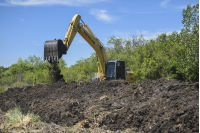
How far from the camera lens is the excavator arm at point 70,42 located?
9.34 metres

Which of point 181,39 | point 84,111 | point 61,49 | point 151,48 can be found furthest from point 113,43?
point 84,111

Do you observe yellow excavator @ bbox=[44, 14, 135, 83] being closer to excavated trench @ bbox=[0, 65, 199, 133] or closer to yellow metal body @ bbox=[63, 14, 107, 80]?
yellow metal body @ bbox=[63, 14, 107, 80]

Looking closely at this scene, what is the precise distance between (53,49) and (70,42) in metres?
1.32

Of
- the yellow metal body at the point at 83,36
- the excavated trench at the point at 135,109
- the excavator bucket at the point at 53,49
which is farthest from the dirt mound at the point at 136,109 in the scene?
the yellow metal body at the point at 83,36

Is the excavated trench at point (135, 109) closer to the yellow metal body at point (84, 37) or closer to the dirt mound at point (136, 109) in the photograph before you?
the dirt mound at point (136, 109)

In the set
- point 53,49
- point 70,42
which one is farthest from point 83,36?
point 53,49

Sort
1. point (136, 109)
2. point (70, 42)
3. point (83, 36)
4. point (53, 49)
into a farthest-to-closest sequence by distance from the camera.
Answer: point (83, 36) < point (70, 42) < point (53, 49) < point (136, 109)

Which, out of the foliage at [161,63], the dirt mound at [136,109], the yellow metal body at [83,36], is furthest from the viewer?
the foliage at [161,63]

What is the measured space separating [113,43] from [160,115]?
30814 millimetres

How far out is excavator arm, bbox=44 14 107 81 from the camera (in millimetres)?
9336

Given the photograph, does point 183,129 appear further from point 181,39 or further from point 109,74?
point 181,39

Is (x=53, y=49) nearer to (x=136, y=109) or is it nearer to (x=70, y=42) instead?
(x=70, y=42)

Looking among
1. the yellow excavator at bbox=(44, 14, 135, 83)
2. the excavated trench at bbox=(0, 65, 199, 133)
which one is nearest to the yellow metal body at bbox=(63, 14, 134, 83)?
the yellow excavator at bbox=(44, 14, 135, 83)

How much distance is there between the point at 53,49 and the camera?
931 cm
